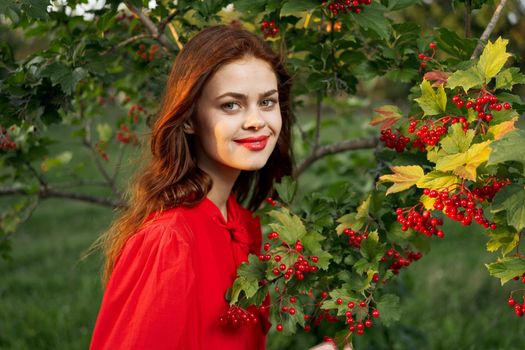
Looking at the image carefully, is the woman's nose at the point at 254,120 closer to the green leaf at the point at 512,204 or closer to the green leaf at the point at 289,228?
the green leaf at the point at 289,228

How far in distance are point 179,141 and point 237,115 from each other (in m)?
0.21

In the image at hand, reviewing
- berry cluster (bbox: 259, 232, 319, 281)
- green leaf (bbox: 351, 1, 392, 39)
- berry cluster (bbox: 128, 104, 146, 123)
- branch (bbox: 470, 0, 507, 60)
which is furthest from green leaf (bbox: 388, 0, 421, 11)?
berry cluster (bbox: 128, 104, 146, 123)

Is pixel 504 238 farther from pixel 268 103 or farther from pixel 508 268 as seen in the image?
pixel 268 103

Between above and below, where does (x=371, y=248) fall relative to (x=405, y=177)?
below

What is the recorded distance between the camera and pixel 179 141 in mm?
2182

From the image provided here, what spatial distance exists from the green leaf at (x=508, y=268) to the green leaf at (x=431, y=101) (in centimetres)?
44

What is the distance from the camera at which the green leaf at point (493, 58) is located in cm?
174

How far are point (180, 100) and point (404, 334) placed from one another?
2.69m

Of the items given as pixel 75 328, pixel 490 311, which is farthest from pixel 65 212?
pixel 490 311

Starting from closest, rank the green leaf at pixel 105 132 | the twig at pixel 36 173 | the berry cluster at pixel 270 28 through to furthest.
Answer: the berry cluster at pixel 270 28
the twig at pixel 36 173
the green leaf at pixel 105 132

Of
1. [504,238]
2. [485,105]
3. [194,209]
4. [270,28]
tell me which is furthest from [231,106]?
[504,238]

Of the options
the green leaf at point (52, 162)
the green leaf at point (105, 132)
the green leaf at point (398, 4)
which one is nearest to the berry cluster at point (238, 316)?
the green leaf at point (398, 4)

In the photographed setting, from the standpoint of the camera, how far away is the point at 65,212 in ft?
34.3

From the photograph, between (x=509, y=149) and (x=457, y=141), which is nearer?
(x=509, y=149)
